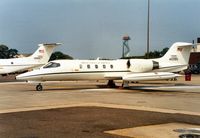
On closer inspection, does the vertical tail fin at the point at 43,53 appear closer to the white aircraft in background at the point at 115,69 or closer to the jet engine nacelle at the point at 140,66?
the white aircraft in background at the point at 115,69

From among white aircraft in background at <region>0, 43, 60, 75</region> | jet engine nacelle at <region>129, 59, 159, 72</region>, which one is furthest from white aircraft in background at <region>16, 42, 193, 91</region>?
white aircraft in background at <region>0, 43, 60, 75</region>

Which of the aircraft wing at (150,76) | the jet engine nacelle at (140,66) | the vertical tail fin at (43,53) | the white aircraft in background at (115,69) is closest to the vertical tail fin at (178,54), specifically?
the white aircraft in background at (115,69)

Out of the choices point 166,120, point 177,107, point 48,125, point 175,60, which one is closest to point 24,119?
point 48,125

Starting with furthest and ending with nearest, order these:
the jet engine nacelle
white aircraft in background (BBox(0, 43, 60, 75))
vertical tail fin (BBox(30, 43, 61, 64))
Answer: vertical tail fin (BBox(30, 43, 61, 64)) < white aircraft in background (BBox(0, 43, 60, 75)) < the jet engine nacelle

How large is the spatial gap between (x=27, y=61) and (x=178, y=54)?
2402 centimetres

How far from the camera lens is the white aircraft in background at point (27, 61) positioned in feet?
169

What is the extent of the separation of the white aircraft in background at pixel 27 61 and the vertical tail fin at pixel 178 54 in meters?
21.6

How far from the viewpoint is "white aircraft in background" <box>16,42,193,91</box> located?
29234 mm

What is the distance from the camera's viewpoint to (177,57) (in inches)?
1377

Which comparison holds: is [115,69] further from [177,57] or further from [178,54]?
[178,54]

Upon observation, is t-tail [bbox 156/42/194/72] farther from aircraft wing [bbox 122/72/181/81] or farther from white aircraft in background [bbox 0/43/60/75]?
white aircraft in background [bbox 0/43/60/75]

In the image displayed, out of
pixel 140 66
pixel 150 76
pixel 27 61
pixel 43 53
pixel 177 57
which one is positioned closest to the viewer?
pixel 150 76

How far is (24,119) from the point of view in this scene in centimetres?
1281

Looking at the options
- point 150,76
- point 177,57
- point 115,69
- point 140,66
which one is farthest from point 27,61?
point 150,76
